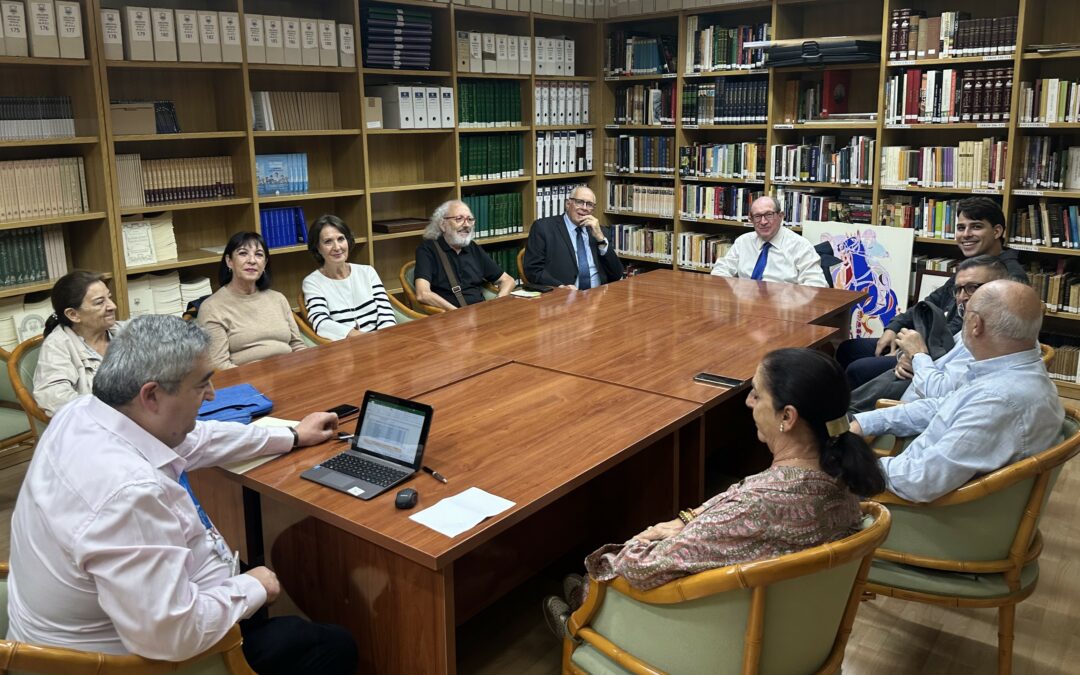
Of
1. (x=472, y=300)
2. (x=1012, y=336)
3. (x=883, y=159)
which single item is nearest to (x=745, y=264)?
(x=883, y=159)

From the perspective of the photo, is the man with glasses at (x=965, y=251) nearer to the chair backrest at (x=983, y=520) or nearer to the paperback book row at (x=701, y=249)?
the chair backrest at (x=983, y=520)

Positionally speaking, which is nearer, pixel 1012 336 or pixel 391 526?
pixel 391 526

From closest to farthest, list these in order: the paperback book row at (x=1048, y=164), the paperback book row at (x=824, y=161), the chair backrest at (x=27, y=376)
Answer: the chair backrest at (x=27, y=376) → the paperback book row at (x=1048, y=164) → the paperback book row at (x=824, y=161)

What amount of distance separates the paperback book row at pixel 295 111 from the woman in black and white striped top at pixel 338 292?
1.02 m

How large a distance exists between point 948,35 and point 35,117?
15.4 ft

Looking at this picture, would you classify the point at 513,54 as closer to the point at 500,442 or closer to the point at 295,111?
the point at 295,111

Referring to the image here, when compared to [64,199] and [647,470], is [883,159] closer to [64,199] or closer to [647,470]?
[647,470]

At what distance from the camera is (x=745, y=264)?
500cm

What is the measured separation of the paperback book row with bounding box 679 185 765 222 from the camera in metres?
5.94

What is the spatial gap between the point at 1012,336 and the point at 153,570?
1.96 metres

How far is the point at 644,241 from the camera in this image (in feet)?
21.5

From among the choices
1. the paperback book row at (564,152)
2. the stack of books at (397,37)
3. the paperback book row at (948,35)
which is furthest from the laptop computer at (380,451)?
the paperback book row at (564,152)

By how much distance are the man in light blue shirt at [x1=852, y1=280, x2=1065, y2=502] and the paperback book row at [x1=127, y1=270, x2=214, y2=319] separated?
364 centimetres

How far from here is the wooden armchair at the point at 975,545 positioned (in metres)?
2.03
